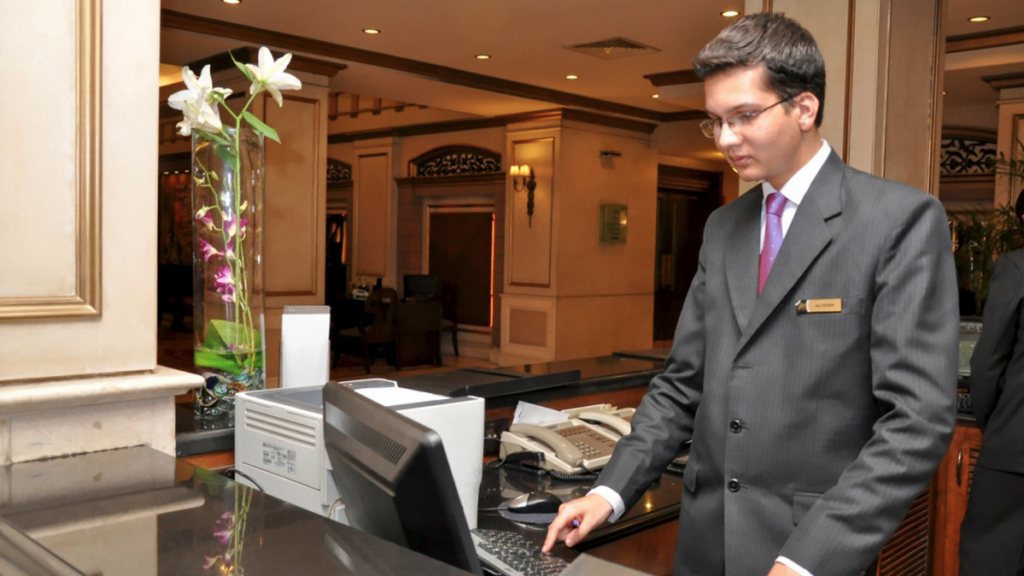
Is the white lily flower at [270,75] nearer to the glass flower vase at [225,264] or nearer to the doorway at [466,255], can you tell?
the glass flower vase at [225,264]

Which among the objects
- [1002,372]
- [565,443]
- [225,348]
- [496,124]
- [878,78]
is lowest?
[565,443]

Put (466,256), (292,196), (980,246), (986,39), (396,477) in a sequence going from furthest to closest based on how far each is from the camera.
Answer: (466,256), (292,196), (986,39), (980,246), (396,477)

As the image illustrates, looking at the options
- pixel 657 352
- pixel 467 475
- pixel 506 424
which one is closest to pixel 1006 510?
pixel 657 352

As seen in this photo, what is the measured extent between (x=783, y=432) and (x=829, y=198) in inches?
15.6

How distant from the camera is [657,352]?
3859 millimetres

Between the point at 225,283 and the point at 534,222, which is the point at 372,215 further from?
the point at 225,283

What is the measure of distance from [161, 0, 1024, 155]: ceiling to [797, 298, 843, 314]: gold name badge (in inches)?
184

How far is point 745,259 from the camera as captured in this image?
1.49 m

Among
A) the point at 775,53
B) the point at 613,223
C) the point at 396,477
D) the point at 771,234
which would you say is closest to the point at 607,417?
the point at 771,234

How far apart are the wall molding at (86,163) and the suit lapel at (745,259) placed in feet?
4.11

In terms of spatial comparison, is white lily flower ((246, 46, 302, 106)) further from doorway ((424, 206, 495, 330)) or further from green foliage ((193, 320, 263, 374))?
doorway ((424, 206, 495, 330))

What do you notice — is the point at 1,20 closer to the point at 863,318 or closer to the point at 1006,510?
the point at 863,318

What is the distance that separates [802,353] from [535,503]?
0.68 meters

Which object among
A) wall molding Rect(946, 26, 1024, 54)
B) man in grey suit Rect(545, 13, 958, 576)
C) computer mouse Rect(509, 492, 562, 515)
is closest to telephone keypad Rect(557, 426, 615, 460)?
computer mouse Rect(509, 492, 562, 515)
